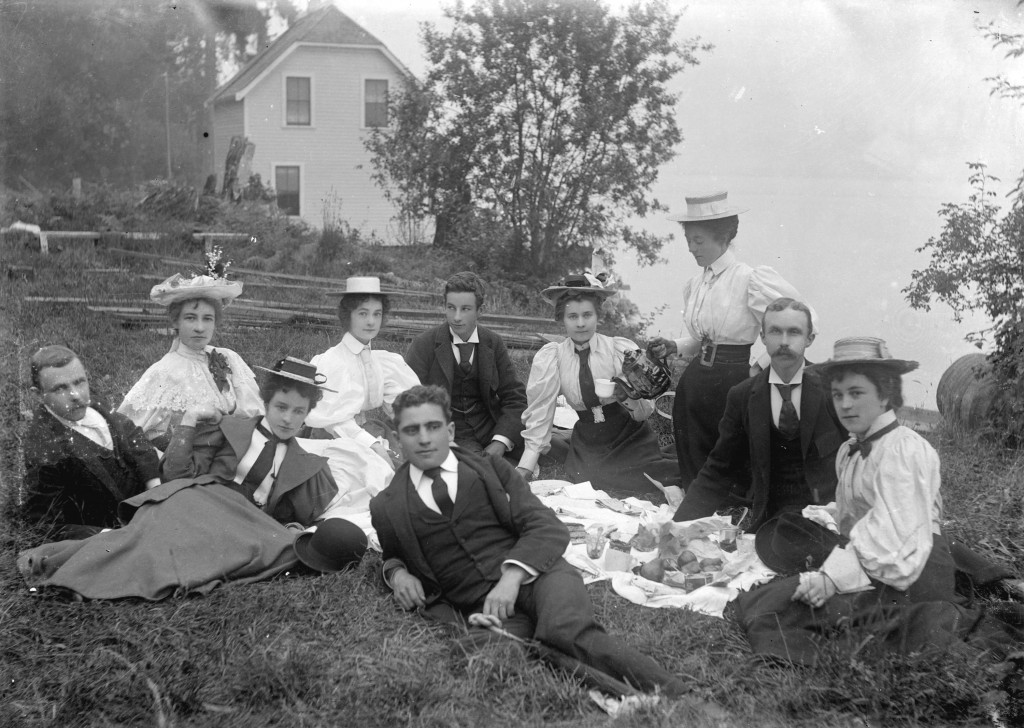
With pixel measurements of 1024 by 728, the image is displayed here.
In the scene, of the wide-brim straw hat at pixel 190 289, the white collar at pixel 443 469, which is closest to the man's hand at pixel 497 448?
the wide-brim straw hat at pixel 190 289

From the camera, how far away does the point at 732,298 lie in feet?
18.6

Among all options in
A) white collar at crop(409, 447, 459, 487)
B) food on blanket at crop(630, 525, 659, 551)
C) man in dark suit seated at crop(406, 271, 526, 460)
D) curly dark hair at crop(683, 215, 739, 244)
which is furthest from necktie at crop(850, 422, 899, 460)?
man in dark suit seated at crop(406, 271, 526, 460)

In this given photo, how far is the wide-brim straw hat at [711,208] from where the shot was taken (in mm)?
5645

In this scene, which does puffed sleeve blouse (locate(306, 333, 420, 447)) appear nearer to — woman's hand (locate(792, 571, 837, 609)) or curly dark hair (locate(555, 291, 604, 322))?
curly dark hair (locate(555, 291, 604, 322))

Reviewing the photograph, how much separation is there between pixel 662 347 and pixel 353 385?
198 centimetres

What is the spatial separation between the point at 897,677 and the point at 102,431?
3783 millimetres

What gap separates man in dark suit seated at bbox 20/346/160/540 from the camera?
4566 millimetres

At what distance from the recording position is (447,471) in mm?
3949

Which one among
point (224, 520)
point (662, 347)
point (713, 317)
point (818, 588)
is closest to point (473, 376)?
point (662, 347)

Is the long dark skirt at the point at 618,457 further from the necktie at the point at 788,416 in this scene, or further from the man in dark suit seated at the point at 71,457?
the man in dark suit seated at the point at 71,457

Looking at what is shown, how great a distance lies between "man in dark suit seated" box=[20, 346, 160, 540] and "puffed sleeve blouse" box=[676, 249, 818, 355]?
132 inches

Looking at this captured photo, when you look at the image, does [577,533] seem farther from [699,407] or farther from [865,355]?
[865,355]

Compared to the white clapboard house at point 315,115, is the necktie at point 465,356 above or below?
below

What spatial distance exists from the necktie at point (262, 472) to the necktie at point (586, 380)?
2.27 metres
